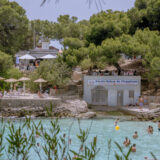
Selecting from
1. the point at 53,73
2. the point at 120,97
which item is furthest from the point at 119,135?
the point at 53,73

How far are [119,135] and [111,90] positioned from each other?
35.5 feet

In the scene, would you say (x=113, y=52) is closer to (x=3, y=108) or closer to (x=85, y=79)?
(x=85, y=79)

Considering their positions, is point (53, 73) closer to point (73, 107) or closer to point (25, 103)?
point (25, 103)

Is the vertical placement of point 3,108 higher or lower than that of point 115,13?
lower

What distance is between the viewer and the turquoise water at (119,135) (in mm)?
15225

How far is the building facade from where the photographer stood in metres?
29.6

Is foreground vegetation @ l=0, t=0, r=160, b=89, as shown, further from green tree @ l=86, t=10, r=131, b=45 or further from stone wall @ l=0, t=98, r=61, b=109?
stone wall @ l=0, t=98, r=61, b=109

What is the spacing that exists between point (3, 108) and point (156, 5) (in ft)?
74.1

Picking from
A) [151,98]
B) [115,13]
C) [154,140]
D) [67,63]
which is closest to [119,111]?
[151,98]

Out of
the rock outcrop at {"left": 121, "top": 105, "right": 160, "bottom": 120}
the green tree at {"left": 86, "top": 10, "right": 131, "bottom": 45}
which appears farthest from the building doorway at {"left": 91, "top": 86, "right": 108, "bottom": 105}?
the green tree at {"left": 86, "top": 10, "right": 131, "bottom": 45}

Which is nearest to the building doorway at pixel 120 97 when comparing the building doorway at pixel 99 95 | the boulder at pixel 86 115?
the building doorway at pixel 99 95

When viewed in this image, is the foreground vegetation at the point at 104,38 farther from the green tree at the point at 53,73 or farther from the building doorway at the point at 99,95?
the building doorway at the point at 99,95

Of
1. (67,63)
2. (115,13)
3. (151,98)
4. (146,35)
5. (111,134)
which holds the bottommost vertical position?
(111,134)

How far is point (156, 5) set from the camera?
37156mm
